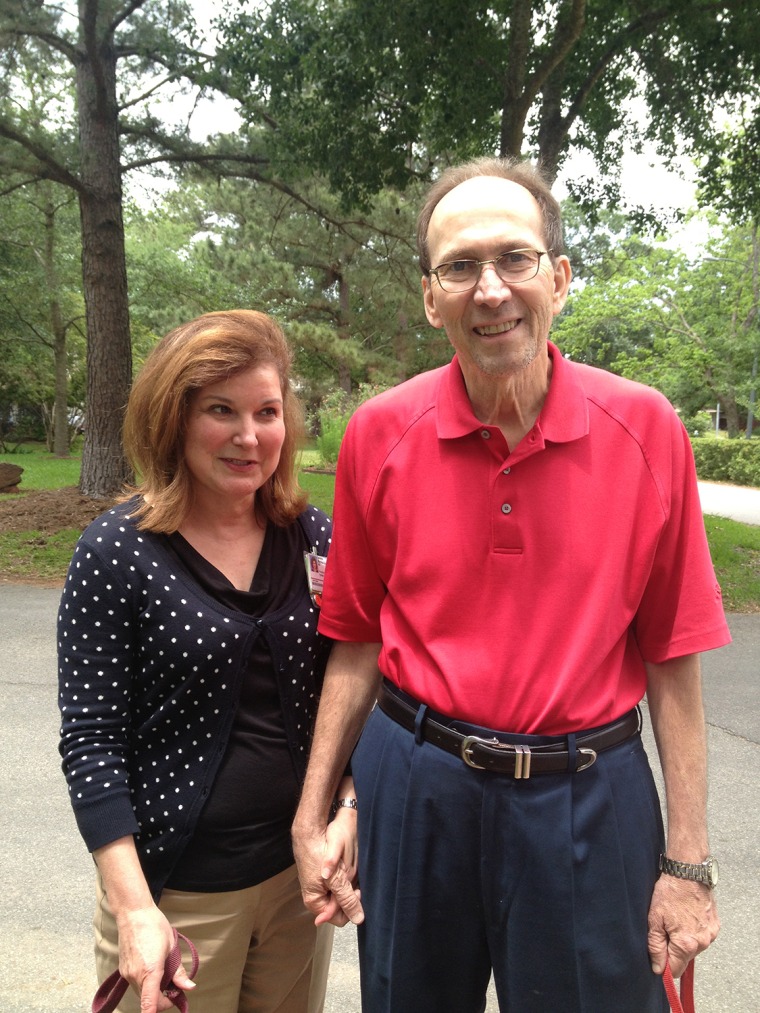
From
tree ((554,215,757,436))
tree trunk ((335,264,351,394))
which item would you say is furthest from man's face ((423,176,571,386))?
tree ((554,215,757,436))

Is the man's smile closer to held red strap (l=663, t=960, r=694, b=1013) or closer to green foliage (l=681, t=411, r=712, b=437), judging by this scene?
held red strap (l=663, t=960, r=694, b=1013)

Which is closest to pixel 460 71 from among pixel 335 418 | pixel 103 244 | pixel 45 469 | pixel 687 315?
pixel 103 244

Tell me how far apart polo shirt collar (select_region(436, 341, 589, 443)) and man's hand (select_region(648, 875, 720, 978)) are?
0.89 m

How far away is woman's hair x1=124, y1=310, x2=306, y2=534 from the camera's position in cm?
179

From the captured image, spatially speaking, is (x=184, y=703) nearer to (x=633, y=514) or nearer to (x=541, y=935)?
(x=541, y=935)

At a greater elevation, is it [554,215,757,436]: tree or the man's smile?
[554,215,757,436]: tree

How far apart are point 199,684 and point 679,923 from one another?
104 centimetres

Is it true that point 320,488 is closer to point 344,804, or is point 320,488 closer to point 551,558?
point 344,804

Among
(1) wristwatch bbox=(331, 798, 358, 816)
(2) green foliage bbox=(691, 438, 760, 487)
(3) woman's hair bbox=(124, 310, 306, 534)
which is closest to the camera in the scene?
(3) woman's hair bbox=(124, 310, 306, 534)

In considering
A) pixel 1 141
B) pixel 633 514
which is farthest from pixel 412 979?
pixel 1 141

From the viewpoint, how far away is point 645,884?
1637 mm

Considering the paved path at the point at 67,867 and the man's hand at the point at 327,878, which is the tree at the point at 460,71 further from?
the man's hand at the point at 327,878

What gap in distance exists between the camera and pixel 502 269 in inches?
66.9

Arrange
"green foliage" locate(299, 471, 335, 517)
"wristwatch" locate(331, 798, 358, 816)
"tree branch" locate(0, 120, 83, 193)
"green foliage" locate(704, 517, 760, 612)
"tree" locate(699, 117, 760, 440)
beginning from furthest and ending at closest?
1. "green foliage" locate(299, 471, 335, 517)
2. "tree" locate(699, 117, 760, 440)
3. "tree branch" locate(0, 120, 83, 193)
4. "green foliage" locate(704, 517, 760, 612)
5. "wristwatch" locate(331, 798, 358, 816)
